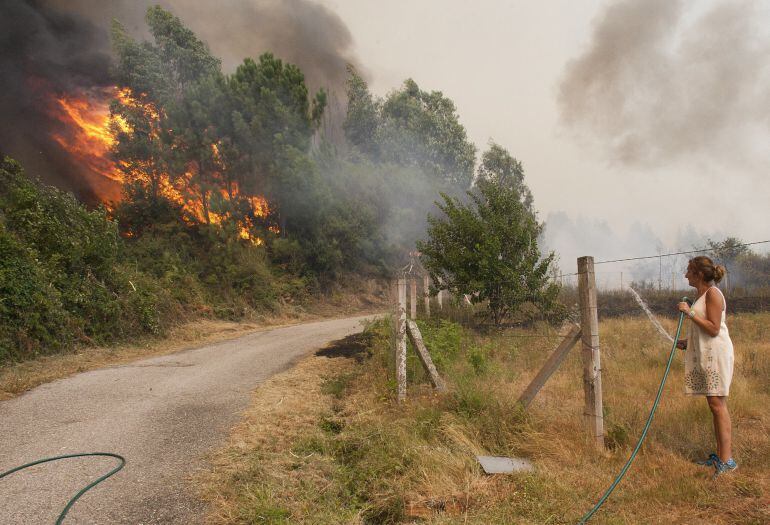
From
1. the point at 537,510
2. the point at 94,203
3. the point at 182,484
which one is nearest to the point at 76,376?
the point at 182,484

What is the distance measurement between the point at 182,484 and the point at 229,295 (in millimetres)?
13610

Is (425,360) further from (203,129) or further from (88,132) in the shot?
(88,132)

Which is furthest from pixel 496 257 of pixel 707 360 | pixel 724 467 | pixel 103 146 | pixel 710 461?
pixel 103 146

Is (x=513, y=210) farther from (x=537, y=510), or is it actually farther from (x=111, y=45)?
(x=111, y=45)

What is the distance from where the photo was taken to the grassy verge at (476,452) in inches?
126

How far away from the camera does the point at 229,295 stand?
652 inches

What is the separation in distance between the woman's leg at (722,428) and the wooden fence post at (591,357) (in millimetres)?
943

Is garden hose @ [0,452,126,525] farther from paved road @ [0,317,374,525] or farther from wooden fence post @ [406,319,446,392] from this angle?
wooden fence post @ [406,319,446,392]

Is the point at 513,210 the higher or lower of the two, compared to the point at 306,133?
lower

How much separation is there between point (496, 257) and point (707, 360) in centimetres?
652

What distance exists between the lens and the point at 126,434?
4906 millimetres

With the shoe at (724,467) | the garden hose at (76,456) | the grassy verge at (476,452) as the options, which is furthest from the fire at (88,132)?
the shoe at (724,467)

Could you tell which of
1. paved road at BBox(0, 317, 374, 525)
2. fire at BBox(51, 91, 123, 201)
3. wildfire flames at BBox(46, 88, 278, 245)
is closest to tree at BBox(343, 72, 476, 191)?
wildfire flames at BBox(46, 88, 278, 245)

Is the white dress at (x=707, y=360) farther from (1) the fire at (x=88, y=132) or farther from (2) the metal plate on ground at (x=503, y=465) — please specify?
(1) the fire at (x=88, y=132)
